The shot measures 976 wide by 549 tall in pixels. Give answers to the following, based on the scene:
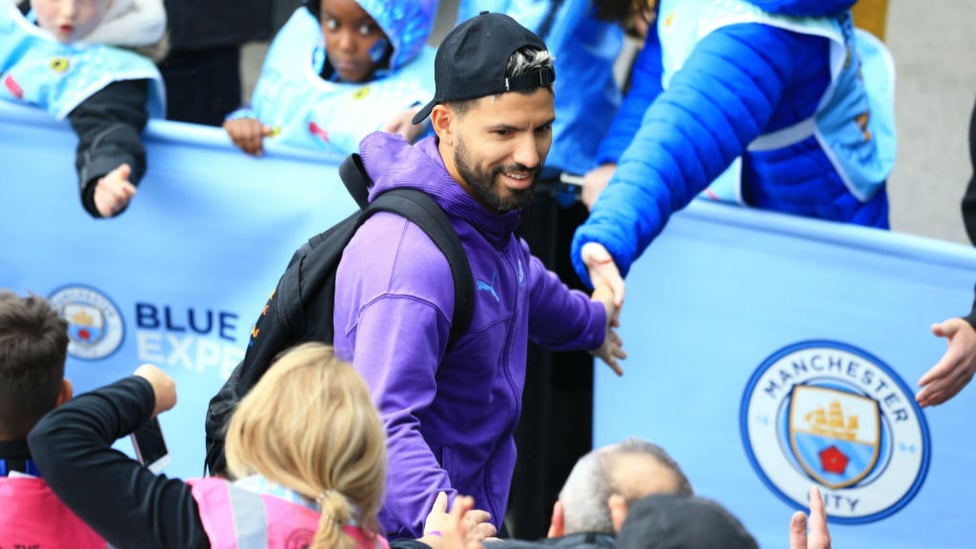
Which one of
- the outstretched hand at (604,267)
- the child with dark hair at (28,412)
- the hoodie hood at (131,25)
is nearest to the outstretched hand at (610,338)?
the outstretched hand at (604,267)

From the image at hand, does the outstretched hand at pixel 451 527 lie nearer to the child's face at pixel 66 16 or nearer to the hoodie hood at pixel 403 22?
the hoodie hood at pixel 403 22

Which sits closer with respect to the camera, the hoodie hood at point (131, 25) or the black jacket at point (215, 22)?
the hoodie hood at point (131, 25)

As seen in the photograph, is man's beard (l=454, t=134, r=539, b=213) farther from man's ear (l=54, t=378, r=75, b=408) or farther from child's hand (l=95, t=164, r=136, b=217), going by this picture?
child's hand (l=95, t=164, r=136, b=217)

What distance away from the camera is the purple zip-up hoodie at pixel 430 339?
2.81 metres

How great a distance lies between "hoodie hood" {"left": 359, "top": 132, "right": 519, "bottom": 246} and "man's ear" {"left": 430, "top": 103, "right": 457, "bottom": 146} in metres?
0.04

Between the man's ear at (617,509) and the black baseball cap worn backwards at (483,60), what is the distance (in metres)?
0.88

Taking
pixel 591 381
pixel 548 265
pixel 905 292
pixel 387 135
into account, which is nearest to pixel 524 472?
pixel 591 381

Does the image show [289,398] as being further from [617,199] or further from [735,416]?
[735,416]

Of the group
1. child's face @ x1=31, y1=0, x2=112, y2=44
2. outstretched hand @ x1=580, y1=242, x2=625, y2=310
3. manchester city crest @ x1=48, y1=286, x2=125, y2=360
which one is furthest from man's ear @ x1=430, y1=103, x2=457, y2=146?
child's face @ x1=31, y1=0, x2=112, y2=44

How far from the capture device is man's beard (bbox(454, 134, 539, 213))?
3043 mm

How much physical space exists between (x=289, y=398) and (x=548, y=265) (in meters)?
2.14

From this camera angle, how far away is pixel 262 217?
4402mm

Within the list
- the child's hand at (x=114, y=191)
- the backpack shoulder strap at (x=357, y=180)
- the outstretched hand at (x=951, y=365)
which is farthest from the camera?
the child's hand at (x=114, y=191)

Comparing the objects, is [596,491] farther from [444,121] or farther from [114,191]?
[114,191]
